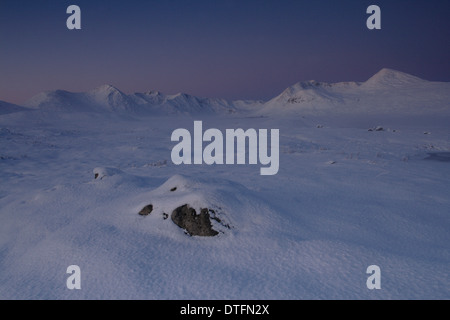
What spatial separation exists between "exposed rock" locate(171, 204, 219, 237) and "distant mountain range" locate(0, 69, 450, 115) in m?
60.2

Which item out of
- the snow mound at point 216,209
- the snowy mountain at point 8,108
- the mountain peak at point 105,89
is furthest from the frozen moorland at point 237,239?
the mountain peak at point 105,89

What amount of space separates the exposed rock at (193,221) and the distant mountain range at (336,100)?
6021 centimetres

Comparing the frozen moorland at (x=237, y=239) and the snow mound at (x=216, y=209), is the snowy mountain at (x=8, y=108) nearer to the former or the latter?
the frozen moorland at (x=237, y=239)

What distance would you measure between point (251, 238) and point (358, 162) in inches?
411

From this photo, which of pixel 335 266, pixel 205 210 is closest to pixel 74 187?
pixel 205 210

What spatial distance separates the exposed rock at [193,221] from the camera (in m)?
4.54

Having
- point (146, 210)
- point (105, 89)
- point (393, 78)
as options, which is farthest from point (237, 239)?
point (105, 89)

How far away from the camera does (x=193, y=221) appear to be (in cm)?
464

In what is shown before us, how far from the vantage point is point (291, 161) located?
44.0 ft

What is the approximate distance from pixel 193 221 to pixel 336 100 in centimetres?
9191

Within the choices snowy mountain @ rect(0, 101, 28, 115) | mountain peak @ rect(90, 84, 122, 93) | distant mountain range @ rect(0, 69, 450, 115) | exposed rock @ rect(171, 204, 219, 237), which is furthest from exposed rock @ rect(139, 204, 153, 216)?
mountain peak @ rect(90, 84, 122, 93)

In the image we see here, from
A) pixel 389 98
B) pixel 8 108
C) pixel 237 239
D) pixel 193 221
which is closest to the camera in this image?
pixel 237 239

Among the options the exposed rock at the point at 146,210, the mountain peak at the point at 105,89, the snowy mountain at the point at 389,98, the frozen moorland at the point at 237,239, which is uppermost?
the mountain peak at the point at 105,89

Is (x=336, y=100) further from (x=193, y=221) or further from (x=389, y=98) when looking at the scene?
(x=193, y=221)
